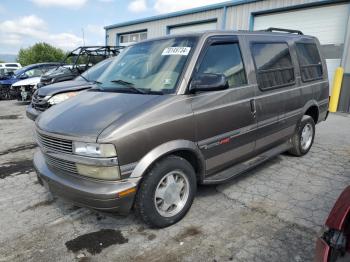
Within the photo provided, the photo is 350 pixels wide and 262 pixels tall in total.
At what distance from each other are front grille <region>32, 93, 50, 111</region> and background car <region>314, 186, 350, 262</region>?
19.3 feet

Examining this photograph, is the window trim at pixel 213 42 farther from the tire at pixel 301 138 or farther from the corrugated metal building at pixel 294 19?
the corrugated metal building at pixel 294 19

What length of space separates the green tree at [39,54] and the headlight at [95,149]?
3932 centimetres

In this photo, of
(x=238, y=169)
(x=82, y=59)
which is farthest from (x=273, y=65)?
(x=82, y=59)

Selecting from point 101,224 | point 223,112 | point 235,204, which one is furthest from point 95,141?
point 235,204

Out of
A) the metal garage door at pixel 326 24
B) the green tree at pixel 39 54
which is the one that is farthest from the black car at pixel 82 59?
the green tree at pixel 39 54

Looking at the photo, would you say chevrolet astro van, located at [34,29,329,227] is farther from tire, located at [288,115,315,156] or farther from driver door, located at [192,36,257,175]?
tire, located at [288,115,315,156]

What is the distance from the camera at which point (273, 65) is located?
435cm

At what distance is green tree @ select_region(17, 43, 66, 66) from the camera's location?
3891 centimetres

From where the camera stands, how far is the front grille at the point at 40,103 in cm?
645

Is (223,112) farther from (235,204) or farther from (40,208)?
(40,208)

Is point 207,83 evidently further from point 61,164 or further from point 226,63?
point 61,164

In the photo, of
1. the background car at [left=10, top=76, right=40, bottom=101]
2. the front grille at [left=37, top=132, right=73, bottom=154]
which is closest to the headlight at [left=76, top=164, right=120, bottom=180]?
the front grille at [left=37, top=132, right=73, bottom=154]

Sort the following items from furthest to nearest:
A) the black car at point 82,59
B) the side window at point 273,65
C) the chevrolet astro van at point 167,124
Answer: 1. the black car at point 82,59
2. the side window at point 273,65
3. the chevrolet astro van at point 167,124

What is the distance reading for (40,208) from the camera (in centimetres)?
376
